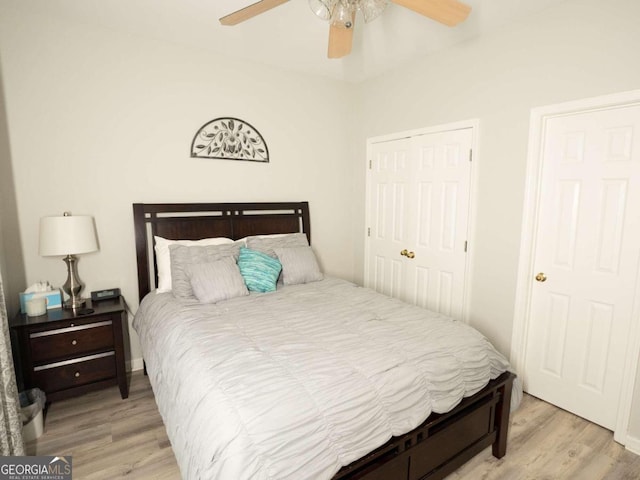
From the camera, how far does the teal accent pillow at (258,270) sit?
2.68 m

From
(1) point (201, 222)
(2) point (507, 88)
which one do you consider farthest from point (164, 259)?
(2) point (507, 88)

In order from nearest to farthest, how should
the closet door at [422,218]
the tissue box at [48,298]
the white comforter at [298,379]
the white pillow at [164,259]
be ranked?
1. the white comforter at [298,379]
2. the tissue box at [48,298]
3. the white pillow at [164,259]
4. the closet door at [422,218]

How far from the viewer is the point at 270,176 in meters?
3.45

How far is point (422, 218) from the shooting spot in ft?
10.5

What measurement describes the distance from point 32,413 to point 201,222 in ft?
5.52

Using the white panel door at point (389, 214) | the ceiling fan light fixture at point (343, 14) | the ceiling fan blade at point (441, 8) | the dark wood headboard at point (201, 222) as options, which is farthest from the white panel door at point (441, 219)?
the ceiling fan light fixture at point (343, 14)

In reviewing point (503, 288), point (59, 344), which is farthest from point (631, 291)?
point (59, 344)

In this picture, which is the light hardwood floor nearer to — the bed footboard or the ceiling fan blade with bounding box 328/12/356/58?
the bed footboard

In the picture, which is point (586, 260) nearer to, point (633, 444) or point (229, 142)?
point (633, 444)

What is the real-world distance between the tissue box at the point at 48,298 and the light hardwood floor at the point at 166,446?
2.30 ft

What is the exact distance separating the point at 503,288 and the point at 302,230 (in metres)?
1.96

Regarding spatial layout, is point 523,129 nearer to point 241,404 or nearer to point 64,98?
point 241,404

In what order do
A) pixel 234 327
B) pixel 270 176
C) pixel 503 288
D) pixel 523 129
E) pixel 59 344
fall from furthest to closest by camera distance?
pixel 270 176, pixel 503 288, pixel 523 129, pixel 59 344, pixel 234 327

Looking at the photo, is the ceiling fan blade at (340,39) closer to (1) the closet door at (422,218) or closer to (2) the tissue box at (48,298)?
(1) the closet door at (422,218)
